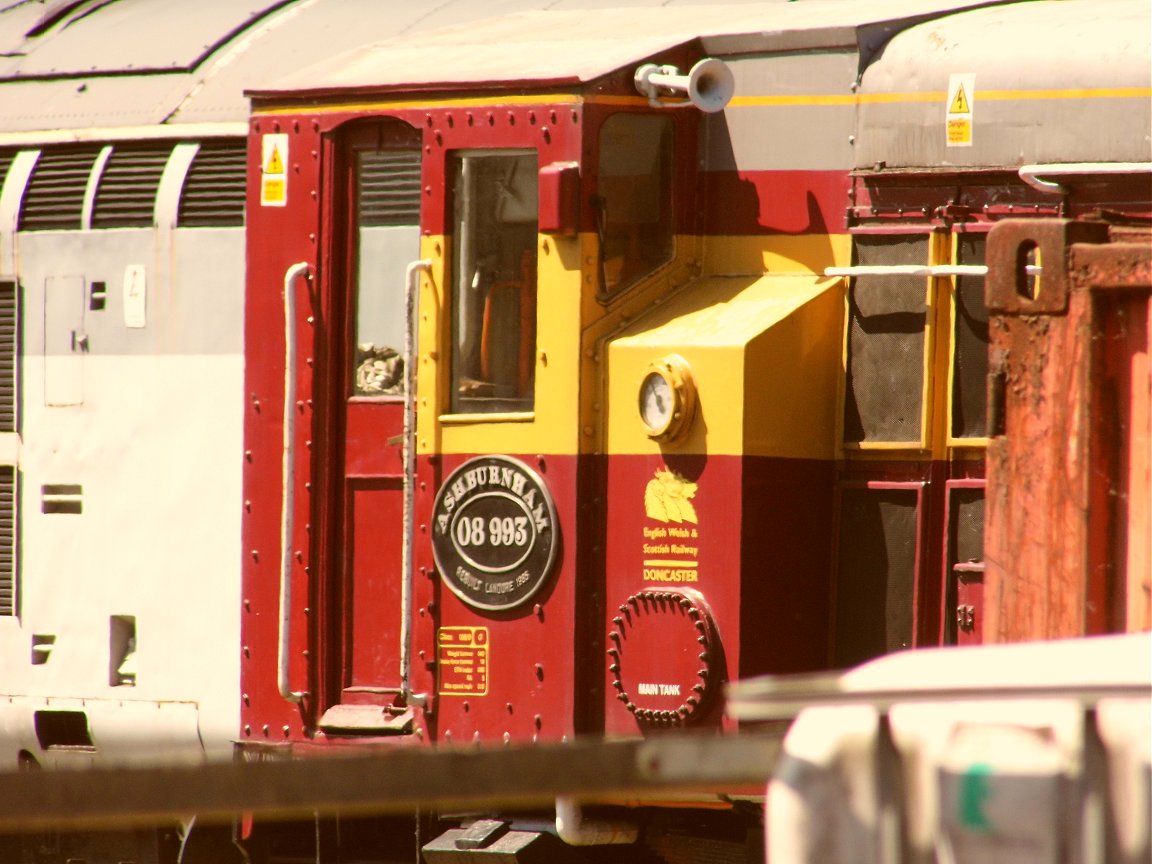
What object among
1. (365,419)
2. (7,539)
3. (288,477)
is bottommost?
(7,539)

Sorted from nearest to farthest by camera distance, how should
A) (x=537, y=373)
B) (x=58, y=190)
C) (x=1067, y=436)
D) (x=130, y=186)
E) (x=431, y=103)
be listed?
(x=1067, y=436) → (x=537, y=373) → (x=431, y=103) → (x=130, y=186) → (x=58, y=190)

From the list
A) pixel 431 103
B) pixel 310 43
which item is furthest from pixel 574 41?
A: pixel 310 43

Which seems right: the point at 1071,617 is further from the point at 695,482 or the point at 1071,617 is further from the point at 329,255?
the point at 329,255

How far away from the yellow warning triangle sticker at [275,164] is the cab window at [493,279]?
731 millimetres

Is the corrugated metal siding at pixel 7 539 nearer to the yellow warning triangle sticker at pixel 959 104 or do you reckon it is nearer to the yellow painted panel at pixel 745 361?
the yellow painted panel at pixel 745 361

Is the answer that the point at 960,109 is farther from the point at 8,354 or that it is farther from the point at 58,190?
the point at 8,354

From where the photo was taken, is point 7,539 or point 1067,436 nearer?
point 1067,436

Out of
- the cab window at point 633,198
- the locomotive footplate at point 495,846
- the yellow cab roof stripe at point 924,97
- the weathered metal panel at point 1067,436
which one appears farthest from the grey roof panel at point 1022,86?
the locomotive footplate at point 495,846

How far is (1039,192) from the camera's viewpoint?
5.91 metres

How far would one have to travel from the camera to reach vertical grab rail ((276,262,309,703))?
21.9 ft

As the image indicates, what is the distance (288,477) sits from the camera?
6.69 meters

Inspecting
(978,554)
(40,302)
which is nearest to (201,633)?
(40,302)

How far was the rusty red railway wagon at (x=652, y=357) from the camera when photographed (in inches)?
234

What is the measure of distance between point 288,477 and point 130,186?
5.66 ft
